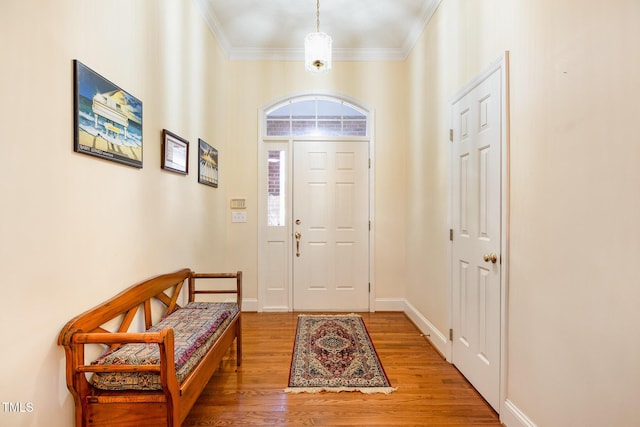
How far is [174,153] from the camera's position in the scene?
7.29 ft

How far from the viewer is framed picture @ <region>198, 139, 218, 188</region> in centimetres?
279

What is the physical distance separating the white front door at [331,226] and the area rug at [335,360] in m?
0.41

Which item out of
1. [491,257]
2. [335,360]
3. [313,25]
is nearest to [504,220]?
[491,257]

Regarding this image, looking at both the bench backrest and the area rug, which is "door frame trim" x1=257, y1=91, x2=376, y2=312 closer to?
the area rug

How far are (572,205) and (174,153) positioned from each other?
247 cm

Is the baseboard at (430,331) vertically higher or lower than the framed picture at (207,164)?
lower

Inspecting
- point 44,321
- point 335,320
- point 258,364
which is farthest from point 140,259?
point 335,320

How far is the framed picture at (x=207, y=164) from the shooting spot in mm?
2787

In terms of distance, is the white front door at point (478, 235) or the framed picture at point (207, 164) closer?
the white front door at point (478, 235)

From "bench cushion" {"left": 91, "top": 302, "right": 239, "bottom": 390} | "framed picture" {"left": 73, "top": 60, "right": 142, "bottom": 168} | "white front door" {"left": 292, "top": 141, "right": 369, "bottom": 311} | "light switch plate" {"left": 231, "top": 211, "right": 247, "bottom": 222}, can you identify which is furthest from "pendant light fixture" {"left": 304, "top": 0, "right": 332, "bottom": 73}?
"bench cushion" {"left": 91, "top": 302, "right": 239, "bottom": 390}

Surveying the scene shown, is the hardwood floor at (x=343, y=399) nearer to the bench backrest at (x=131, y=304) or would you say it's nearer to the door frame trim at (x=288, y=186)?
the bench backrest at (x=131, y=304)

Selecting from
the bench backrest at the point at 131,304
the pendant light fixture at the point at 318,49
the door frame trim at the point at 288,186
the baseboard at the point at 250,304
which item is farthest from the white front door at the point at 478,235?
the baseboard at the point at 250,304

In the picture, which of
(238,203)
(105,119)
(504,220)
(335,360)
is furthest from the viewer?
(238,203)

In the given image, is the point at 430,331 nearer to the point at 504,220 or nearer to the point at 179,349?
the point at 504,220
